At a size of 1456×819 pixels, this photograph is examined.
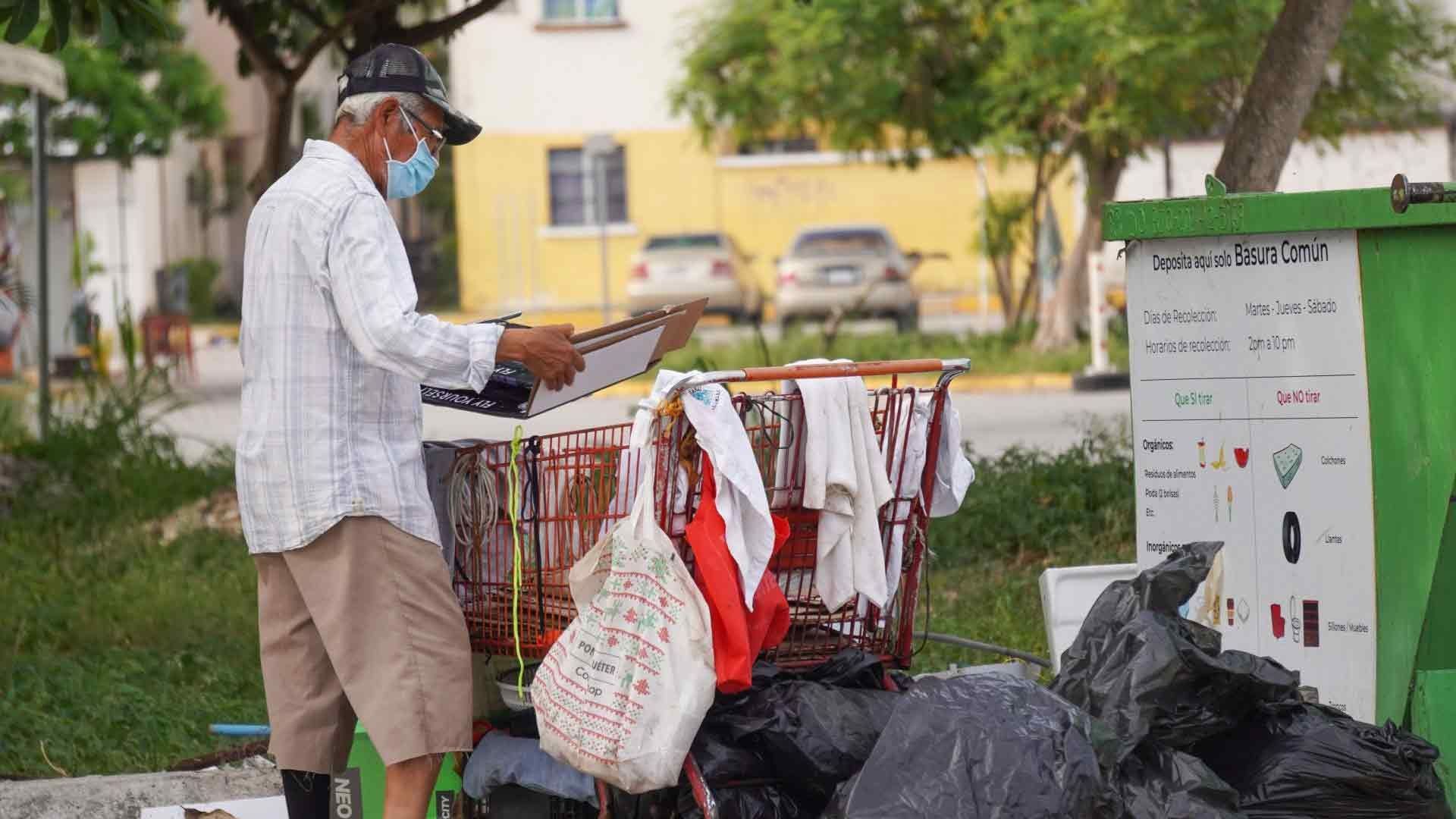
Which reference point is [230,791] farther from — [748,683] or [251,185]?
[251,185]

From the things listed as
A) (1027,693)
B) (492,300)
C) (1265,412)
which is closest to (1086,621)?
(1027,693)

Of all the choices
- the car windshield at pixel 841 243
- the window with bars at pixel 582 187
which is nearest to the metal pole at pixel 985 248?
the car windshield at pixel 841 243

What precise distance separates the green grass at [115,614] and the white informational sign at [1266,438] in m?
3.18

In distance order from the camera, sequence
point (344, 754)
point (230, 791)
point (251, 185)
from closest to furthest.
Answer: point (344, 754) < point (230, 791) < point (251, 185)

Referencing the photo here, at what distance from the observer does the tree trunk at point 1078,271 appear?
20094 mm

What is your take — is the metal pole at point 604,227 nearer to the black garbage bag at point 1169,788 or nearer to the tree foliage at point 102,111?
the tree foliage at point 102,111

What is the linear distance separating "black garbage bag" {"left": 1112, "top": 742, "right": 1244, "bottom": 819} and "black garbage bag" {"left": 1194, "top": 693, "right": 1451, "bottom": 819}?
0.34 ft

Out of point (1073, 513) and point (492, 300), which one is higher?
point (492, 300)

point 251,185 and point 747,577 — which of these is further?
point 251,185

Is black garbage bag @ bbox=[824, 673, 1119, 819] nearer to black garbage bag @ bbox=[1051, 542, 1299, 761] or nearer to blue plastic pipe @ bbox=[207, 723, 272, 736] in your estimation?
black garbage bag @ bbox=[1051, 542, 1299, 761]

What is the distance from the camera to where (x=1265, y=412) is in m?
4.73

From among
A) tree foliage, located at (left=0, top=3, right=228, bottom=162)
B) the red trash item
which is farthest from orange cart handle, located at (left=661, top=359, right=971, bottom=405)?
tree foliage, located at (left=0, top=3, right=228, bottom=162)

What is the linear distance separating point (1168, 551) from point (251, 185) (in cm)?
681

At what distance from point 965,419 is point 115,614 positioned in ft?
30.3
